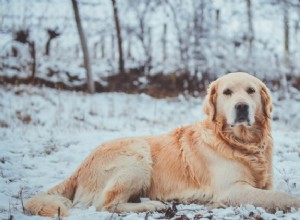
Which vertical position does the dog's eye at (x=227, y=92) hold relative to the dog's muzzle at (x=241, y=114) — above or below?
above

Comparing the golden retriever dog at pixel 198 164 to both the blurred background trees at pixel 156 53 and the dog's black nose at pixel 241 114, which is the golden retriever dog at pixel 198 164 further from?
the blurred background trees at pixel 156 53

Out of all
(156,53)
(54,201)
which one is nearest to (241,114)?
(54,201)

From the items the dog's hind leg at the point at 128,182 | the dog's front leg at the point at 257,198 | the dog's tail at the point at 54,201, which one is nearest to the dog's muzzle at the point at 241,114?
the dog's front leg at the point at 257,198

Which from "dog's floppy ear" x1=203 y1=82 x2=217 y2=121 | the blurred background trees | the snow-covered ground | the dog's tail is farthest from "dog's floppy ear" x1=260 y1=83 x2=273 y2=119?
the blurred background trees

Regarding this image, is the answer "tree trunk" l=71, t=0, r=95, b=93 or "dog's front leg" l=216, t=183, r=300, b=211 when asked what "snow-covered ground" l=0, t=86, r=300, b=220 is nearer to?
"dog's front leg" l=216, t=183, r=300, b=211

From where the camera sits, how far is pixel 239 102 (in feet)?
11.1

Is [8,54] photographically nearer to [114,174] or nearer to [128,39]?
[128,39]

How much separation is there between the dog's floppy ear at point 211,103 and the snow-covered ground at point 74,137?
0.95 metres

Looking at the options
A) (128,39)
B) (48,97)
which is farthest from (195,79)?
(48,97)

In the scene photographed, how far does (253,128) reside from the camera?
361 centimetres

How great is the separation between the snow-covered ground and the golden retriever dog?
0.77 feet

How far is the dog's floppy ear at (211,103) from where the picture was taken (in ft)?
12.2

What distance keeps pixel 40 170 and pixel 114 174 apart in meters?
1.76

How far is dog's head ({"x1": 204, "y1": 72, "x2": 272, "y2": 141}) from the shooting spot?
3.43m
